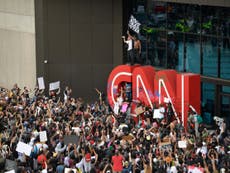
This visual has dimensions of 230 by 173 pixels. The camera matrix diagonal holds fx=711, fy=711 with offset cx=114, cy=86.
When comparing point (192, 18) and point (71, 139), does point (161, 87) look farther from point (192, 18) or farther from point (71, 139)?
point (71, 139)

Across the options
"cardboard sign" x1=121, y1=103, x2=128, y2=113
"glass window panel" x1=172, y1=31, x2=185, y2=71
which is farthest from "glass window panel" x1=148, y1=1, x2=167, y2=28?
"cardboard sign" x1=121, y1=103, x2=128, y2=113

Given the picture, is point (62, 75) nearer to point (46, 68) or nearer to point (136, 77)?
point (46, 68)

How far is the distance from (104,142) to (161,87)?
A: 8119mm

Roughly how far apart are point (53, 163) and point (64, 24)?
17074mm

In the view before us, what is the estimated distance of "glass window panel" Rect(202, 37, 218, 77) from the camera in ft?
103

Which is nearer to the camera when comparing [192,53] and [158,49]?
[192,53]

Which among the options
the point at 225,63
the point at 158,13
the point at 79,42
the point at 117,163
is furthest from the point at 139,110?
the point at 79,42

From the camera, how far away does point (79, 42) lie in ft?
122

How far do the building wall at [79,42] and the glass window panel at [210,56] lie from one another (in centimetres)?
616

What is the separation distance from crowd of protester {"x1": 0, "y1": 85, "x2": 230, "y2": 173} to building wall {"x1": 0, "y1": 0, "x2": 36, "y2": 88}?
27.4 feet

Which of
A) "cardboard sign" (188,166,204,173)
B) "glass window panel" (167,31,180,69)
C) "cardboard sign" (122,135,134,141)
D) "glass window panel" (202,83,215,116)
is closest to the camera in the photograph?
"cardboard sign" (188,166,204,173)

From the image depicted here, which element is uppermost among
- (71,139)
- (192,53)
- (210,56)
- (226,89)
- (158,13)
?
(158,13)

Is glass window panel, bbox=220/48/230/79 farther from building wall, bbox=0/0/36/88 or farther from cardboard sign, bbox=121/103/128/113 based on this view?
building wall, bbox=0/0/36/88

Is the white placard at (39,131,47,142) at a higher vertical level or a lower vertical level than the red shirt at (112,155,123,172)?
higher
